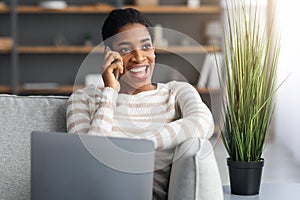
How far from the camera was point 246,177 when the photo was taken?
1.99 meters

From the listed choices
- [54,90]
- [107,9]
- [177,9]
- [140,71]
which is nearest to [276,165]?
[177,9]

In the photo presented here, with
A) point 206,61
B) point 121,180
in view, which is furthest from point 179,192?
point 206,61

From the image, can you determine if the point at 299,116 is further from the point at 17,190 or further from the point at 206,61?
the point at 17,190

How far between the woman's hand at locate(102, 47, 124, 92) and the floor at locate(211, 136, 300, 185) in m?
2.25

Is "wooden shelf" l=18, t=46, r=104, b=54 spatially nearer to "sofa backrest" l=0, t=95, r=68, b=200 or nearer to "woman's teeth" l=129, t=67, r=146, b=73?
"sofa backrest" l=0, t=95, r=68, b=200

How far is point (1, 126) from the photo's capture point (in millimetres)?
2002

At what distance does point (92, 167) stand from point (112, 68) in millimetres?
415

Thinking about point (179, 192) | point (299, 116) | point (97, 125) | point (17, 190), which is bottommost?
point (299, 116)

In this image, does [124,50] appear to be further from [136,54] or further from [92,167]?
[92,167]

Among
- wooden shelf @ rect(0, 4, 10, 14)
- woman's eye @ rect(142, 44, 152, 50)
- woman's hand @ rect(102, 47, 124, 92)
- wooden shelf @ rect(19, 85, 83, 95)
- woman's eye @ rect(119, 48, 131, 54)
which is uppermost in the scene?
woman's eye @ rect(142, 44, 152, 50)

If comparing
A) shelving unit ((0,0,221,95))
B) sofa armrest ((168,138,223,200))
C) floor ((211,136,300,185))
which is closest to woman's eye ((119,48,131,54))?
sofa armrest ((168,138,223,200))

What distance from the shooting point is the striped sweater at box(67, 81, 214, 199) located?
173cm

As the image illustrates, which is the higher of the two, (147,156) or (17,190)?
(147,156)

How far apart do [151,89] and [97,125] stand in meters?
0.20
